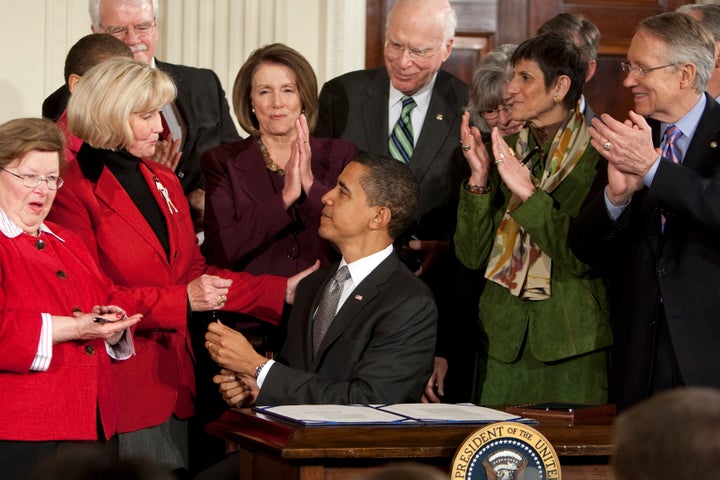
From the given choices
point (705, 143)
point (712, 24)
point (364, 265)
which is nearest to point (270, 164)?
point (364, 265)

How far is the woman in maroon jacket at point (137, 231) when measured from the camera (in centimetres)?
357

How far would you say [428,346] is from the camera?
136 inches

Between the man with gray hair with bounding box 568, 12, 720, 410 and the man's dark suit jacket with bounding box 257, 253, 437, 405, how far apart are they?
1.80 feet

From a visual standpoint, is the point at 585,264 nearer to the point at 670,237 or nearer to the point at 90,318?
the point at 670,237

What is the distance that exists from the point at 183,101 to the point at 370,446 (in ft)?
8.13

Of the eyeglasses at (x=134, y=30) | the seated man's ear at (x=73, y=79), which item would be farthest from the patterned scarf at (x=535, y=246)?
the eyeglasses at (x=134, y=30)

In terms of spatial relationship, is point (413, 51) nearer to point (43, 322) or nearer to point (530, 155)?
point (530, 155)

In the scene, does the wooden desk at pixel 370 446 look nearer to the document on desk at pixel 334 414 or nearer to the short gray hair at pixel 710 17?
the document on desk at pixel 334 414

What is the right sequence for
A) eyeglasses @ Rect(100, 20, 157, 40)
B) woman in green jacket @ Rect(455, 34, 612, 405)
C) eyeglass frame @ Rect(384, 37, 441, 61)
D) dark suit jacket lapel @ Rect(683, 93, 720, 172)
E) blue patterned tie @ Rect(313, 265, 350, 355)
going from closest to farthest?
dark suit jacket lapel @ Rect(683, 93, 720, 172)
blue patterned tie @ Rect(313, 265, 350, 355)
woman in green jacket @ Rect(455, 34, 612, 405)
eyeglass frame @ Rect(384, 37, 441, 61)
eyeglasses @ Rect(100, 20, 157, 40)

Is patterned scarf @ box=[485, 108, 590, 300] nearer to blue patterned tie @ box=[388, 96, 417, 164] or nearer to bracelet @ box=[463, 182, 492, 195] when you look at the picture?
bracelet @ box=[463, 182, 492, 195]

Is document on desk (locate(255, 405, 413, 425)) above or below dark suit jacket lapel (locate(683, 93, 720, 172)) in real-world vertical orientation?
below

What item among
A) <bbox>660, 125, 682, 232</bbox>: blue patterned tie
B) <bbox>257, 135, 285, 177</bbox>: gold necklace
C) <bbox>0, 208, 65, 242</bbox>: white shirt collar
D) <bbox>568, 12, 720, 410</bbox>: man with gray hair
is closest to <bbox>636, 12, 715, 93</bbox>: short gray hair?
<bbox>568, 12, 720, 410</bbox>: man with gray hair

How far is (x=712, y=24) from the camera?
4340mm

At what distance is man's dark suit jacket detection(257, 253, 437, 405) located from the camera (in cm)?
328
